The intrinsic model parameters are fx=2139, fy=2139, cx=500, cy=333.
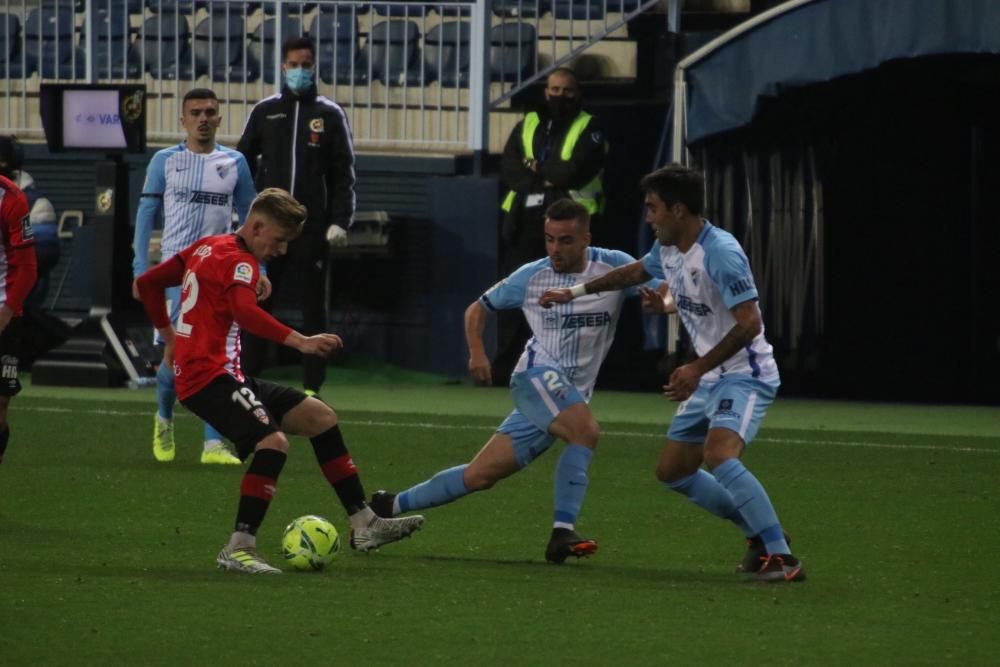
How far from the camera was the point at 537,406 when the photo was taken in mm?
8023

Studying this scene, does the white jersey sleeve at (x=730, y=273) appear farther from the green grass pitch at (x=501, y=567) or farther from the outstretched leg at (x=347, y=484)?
the outstretched leg at (x=347, y=484)

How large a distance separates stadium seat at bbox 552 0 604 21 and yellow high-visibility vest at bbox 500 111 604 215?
A: 1812mm

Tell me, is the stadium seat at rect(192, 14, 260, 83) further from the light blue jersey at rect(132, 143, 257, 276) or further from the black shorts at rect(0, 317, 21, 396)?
the black shorts at rect(0, 317, 21, 396)

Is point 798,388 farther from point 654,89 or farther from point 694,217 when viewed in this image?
point 694,217

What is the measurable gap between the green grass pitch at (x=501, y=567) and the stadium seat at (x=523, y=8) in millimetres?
4781

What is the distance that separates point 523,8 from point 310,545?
9.72 meters

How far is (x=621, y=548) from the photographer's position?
26.7ft

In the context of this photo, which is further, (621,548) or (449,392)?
(449,392)

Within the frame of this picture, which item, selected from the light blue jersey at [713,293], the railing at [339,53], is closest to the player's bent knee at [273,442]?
the light blue jersey at [713,293]

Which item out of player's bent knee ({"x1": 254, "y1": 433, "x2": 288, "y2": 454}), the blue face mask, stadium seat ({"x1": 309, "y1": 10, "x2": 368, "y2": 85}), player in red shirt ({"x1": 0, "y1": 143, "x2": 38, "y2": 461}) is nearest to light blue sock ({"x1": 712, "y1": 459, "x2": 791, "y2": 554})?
player's bent knee ({"x1": 254, "y1": 433, "x2": 288, "y2": 454})

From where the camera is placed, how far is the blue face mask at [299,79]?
42.4ft

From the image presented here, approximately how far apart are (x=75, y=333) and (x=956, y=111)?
20.9 ft

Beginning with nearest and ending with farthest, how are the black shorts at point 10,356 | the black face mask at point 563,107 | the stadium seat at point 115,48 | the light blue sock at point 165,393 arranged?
the black shorts at point 10,356, the light blue sock at point 165,393, the black face mask at point 563,107, the stadium seat at point 115,48

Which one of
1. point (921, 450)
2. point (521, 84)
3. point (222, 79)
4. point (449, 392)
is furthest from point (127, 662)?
point (222, 79)
